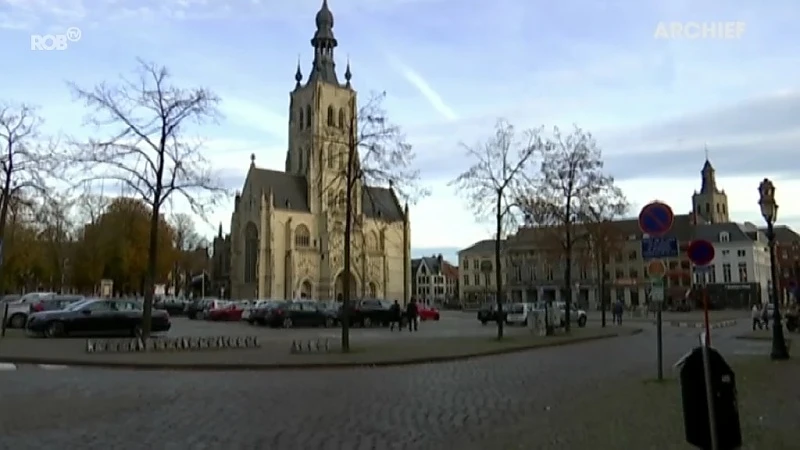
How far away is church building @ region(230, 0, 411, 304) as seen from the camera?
4220 inches

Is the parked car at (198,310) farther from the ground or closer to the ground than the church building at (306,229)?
closer to the ground

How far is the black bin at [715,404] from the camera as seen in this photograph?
5.05 metres

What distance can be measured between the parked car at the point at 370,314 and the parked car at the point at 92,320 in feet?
57.2

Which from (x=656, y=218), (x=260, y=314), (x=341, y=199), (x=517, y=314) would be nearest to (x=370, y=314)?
(x=260, y=314)

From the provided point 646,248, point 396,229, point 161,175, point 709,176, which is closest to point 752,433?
point 646,248

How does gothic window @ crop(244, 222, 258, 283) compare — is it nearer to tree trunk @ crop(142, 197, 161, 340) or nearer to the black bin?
tree trunk @ crop(142, 197, 161, 340)

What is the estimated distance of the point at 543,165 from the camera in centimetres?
3544

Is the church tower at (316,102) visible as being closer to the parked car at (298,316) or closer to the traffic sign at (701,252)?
the parked car at (298,316)

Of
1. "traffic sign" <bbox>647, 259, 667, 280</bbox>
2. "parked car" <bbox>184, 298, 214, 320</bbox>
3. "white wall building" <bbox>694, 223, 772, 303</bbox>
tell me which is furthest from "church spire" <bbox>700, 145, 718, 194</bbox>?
"traffic sign" <bbox>647, 259, 667, 280</bbox>

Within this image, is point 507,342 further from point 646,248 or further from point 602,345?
point 646,248

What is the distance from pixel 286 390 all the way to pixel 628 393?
21.6 ft

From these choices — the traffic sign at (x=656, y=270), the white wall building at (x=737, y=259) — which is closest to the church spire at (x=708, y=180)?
the white wall building at (x=737, y=259)

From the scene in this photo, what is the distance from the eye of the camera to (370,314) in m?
46.8

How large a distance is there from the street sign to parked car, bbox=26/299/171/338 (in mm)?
21446
